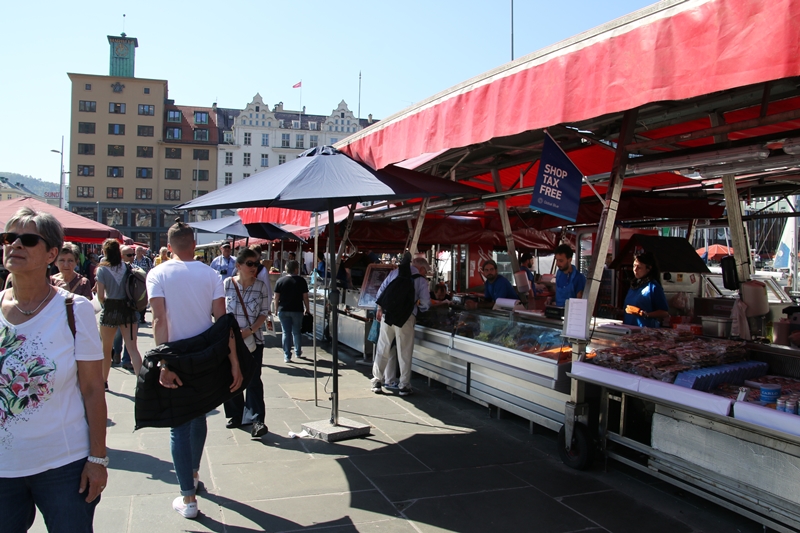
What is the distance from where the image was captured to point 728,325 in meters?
5.00

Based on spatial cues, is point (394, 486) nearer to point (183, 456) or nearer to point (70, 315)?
point (183, 456)

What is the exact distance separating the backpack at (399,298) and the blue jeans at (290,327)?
10.1ft

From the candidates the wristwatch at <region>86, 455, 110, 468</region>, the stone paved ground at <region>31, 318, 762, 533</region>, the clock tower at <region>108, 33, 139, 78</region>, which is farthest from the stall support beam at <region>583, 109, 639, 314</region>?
the clock tower at <region>108, 33, 139, 78</region>

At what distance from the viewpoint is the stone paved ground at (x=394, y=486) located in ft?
12.3

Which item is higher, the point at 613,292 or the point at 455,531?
the point at 613,292

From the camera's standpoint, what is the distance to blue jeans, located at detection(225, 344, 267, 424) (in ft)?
18.1

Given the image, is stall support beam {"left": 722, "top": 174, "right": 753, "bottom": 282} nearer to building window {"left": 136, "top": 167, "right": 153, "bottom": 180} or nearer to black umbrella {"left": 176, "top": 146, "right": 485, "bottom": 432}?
black umbrella {"left": 176, "top": 146, "right": 485, "bottom": 432}

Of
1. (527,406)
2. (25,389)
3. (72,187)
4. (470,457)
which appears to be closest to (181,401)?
(25,389)

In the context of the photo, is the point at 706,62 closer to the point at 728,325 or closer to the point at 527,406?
the point at 728,325

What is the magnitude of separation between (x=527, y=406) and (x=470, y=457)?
878 millimetres

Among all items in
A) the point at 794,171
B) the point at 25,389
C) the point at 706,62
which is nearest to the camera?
the point at 25,389

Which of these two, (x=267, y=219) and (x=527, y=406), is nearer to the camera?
→ (x=527, y=406)

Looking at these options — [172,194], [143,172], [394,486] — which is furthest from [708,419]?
[143,172]

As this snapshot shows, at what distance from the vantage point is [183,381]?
353 cm
